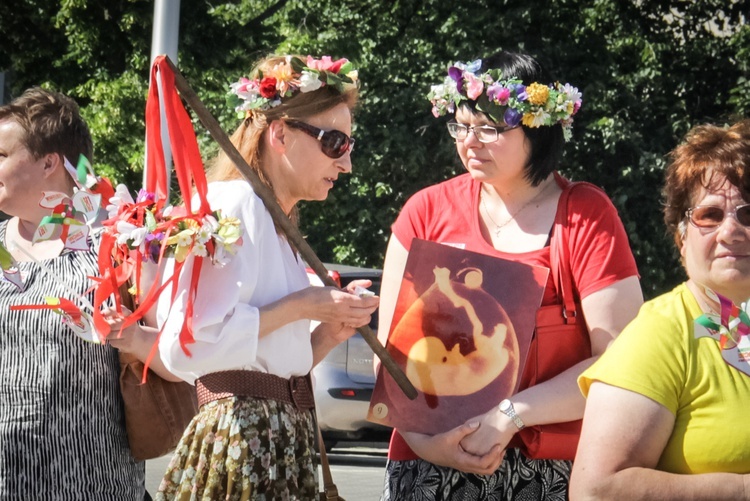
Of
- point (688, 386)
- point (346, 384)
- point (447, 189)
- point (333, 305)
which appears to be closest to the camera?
point (688, 386)

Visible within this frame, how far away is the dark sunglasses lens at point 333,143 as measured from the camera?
3.16 metres

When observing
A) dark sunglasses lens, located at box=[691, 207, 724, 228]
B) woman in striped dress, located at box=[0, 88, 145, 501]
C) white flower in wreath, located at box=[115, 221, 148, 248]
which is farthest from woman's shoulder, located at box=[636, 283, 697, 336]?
woman in striped dress, located at box=[0, 88, 145, 501]

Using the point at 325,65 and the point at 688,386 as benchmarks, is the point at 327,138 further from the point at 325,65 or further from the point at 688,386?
the point at 688,386

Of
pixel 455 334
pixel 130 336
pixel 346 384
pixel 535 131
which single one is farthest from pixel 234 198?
pixel 346 384

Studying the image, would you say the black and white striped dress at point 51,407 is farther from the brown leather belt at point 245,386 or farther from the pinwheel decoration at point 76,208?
the brown leather belt at point 245,386

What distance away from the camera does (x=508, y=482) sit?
3.25 metres

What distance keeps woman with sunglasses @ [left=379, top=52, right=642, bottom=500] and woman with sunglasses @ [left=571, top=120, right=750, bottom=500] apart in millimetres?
558

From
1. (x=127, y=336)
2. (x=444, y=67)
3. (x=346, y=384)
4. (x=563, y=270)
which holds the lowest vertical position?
(x=346, y=384)

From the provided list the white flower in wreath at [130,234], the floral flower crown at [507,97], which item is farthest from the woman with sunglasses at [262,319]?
the floral flower crown at [507,97]

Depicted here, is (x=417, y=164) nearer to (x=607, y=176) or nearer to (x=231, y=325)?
(x=607, y=176)

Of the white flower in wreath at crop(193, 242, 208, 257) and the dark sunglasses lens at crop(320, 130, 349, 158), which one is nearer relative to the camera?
the white flower in wreath at crop(193, 242, 208, 257)

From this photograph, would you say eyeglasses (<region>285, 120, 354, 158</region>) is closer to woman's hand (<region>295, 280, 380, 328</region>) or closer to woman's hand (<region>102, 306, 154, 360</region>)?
woman's hand (<region>295, 280, 380, 328</region>)

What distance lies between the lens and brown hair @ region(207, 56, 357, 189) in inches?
125

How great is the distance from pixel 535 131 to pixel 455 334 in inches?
25.5
